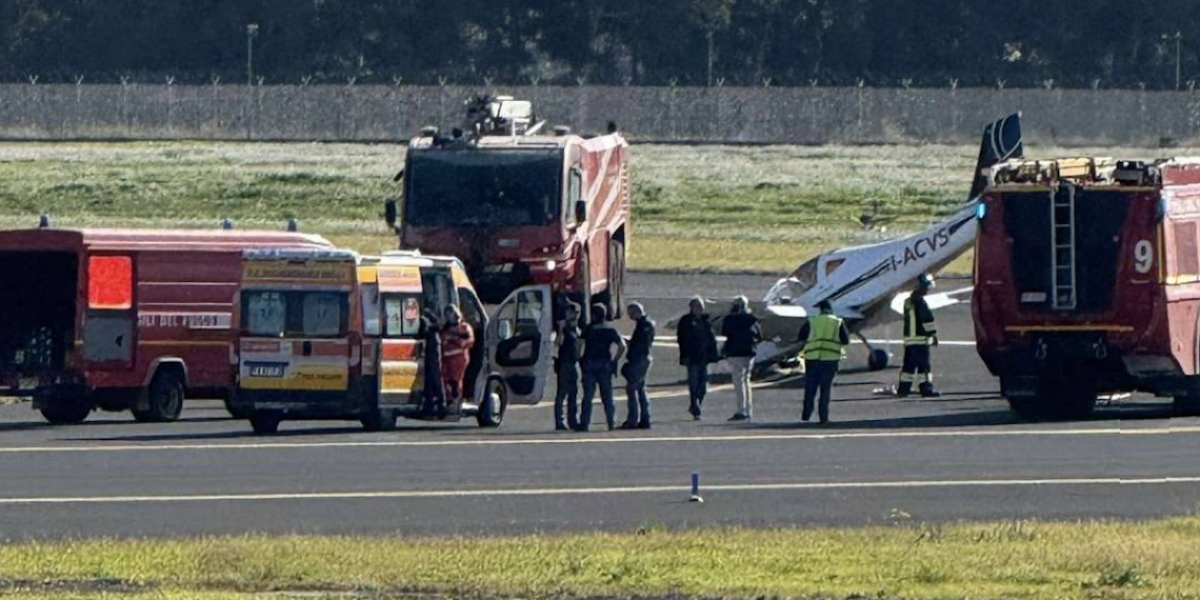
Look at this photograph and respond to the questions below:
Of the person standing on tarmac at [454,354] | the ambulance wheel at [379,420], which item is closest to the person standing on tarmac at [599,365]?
the person standing on tarmac at [454,354]

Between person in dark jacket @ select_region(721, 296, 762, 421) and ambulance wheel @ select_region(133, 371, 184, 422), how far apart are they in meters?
6.09

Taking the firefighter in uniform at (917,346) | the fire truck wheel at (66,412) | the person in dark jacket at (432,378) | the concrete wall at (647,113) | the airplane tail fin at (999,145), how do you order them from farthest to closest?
the concrete wall at (647,113)
the airplane tail fin at (999,145)
the firefighter in uniform at (917,346)
the fire truck wheel at (66,412)
the person in dark jacket at (432,378)

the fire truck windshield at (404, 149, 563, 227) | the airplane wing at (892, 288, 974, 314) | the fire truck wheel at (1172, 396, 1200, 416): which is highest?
the fire truck windshield at (404, 149, 563, 227)

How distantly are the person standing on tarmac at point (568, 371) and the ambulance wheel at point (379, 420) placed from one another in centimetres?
178

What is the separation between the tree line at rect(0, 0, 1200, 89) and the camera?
90688 millimetres

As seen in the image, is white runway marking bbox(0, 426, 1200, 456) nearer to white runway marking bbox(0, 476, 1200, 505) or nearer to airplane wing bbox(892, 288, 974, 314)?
white runway marking bbox(0, 476, 1200, 505)

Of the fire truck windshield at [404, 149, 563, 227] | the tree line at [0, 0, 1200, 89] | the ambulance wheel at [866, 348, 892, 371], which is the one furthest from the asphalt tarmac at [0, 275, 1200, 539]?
the tree line at [0, 0, 1200, 89]

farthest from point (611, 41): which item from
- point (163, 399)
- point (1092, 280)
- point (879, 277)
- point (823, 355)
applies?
point (1092, 280)

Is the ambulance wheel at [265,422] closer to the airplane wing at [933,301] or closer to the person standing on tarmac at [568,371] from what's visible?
the person standing on tarmac at [568,371]

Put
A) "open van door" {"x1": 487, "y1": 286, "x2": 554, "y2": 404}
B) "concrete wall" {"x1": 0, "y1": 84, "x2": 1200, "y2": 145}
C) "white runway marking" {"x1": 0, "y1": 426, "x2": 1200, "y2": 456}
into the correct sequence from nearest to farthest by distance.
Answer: "white runway marking" {"x1": 0, "y1": 426, "x2": 1200, "y2": 456}
"open van door" {"x1": 487, "y1": 286, "x2": 554, "y2": 404}
"concrete wall" {"x1": 0, "y1": 84, "x2": 1200, "y2": 145}

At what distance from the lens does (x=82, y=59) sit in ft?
316

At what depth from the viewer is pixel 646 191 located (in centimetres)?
6200

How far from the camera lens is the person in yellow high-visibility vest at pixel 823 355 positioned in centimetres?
2552

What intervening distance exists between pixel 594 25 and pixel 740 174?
104ft
